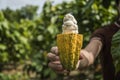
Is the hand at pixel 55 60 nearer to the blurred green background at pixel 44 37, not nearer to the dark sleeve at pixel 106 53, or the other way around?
the dark sleeve at pixel 106 53

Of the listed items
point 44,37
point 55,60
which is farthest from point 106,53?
point 44,37

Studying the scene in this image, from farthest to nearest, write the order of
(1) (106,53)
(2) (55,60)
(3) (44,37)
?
1. (3) (44,37)
2. (1) (106,53)
3. (2) (55,60)

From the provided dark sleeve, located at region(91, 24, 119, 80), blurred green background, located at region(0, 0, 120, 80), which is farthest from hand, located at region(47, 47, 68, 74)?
blurred green background, located at region(0, 0, 120, 80)

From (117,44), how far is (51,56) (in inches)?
10.3

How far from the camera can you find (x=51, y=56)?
1.14 m

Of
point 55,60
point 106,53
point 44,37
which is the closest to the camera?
point 55,60

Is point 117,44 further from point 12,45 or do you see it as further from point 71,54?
point 12,45

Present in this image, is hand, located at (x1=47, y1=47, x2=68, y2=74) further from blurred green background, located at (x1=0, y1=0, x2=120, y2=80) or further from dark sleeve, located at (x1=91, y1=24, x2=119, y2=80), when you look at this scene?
blurred green background, located at (x1=0, y1=0, x2=120, y2=80)

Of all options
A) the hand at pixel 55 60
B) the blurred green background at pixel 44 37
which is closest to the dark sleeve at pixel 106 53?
the hand at pixel 55 60

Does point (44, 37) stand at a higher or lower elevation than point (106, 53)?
lower

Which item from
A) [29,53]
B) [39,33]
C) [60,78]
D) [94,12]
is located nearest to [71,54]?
[94,12]

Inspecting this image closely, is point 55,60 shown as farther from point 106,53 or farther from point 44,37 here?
point 44,37

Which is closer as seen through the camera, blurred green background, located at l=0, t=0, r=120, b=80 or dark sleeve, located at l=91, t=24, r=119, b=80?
dark sleeve, located at l=91, t=24, r=119, b=80

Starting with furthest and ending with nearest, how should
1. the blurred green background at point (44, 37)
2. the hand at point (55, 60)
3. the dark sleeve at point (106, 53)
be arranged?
the blurred green background at point (44, 37) < the dark sleeve at point (106, 53) < the hand at point (55, 60)
